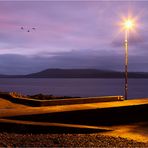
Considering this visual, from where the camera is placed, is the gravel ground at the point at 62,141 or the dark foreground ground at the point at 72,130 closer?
the gravel ground at the point at 62,141

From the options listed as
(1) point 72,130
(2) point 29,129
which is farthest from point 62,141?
(1) point 72,130

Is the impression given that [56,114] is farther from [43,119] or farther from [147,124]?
[147,124]

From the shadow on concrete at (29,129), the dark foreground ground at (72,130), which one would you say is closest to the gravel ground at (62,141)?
the dark foreground ground at (72,130)

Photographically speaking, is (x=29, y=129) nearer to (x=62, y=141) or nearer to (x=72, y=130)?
(x=72, y=130)

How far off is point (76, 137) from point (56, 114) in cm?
444

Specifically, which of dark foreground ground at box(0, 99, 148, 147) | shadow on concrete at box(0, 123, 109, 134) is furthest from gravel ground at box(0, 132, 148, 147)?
shadow on concrete at box(0, 123, 109, 134)

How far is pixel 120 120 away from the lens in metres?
21.5

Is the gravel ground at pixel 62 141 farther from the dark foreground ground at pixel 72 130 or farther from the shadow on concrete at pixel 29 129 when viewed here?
the shadow on concrete at pixel 29 129

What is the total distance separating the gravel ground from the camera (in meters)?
13.1

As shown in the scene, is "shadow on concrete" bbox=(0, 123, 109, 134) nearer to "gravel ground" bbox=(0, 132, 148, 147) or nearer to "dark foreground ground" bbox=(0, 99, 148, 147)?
"dark foreground ground" bbox=(0, 99, 148, 147)

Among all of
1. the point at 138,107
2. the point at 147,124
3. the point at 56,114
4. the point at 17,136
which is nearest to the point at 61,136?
the point at 17,136

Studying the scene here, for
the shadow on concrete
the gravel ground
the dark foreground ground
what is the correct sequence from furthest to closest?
the shadow on concrete
the dark foreground ground
the gravel ground

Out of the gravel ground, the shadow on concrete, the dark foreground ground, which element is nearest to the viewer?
the gravel ground

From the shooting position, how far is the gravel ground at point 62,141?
1311 centimetres
